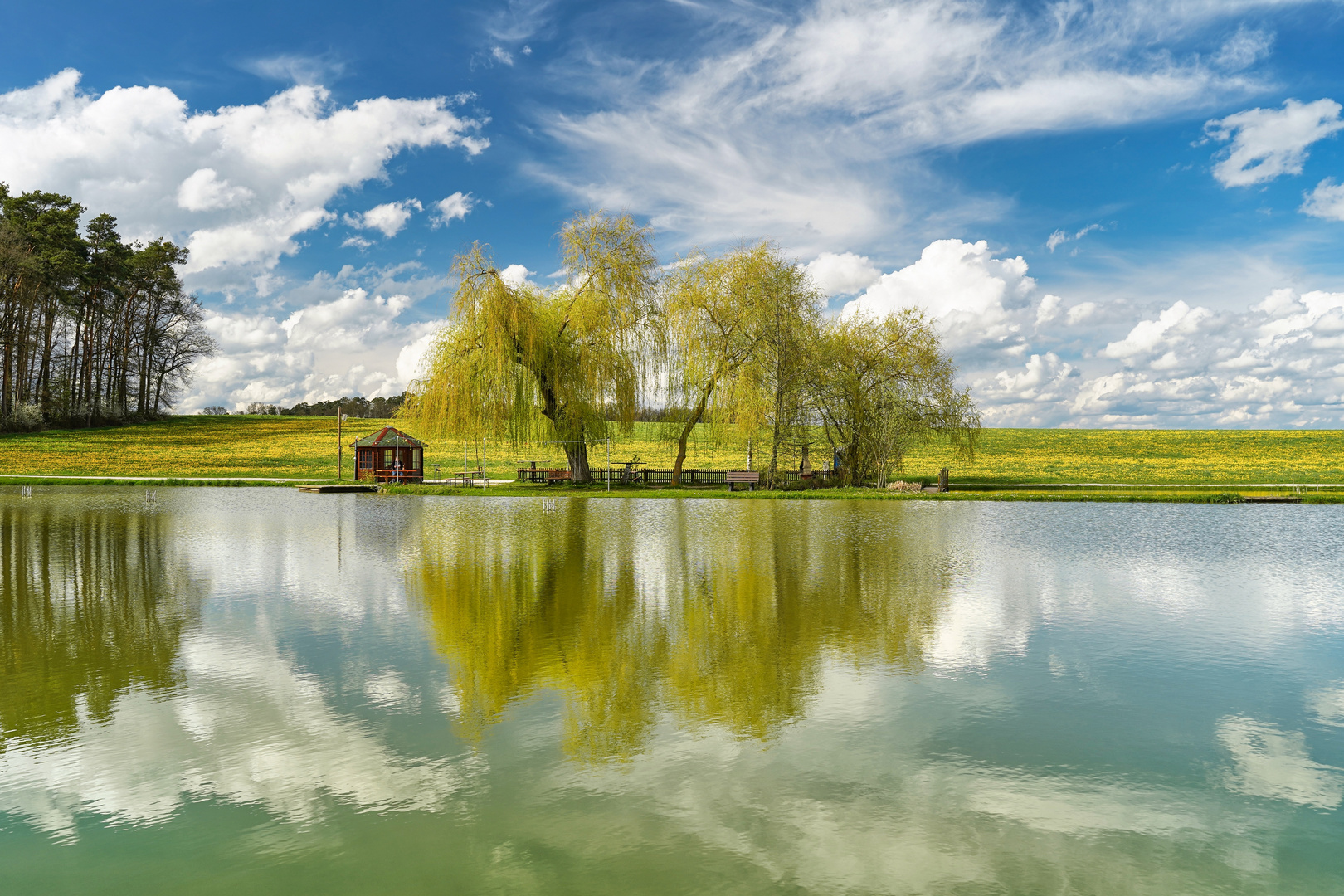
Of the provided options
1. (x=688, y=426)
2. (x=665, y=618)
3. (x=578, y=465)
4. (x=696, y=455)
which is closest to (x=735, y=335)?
(x=688, y=426)

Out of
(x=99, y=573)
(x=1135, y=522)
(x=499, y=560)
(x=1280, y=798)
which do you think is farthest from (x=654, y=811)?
(x=1135, y=522)

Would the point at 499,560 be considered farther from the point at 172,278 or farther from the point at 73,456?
the point at 172,278

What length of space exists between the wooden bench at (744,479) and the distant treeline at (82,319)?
55300 mm

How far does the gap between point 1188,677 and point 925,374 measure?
29.9 metres

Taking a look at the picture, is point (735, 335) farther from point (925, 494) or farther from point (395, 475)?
point (395, 475)

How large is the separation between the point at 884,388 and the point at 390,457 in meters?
24.7

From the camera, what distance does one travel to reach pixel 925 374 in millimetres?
35625

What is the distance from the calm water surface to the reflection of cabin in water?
1126 inches

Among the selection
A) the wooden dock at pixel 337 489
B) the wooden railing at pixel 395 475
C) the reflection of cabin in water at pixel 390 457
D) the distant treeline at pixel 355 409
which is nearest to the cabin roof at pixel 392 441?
the reflection of cabin in water at pixel 390 457

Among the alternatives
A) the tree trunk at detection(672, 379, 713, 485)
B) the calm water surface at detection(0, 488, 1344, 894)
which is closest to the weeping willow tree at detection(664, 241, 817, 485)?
the tree trunk at detection(672, 379, 713, 485)

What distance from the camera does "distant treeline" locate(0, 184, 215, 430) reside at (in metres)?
61.9

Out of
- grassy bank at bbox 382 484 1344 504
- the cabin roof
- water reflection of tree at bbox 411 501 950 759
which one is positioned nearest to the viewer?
water reflection of tree at bbox 411 501 950 759

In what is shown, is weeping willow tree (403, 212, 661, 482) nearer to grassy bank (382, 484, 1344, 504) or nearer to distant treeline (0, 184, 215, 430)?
grassy bank (382, 484, 1344, 504)

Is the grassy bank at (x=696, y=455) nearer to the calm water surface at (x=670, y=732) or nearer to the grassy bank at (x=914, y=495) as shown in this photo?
the grassy bank at (x=914, y=495)
